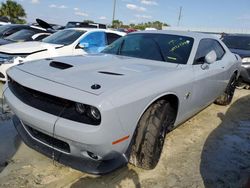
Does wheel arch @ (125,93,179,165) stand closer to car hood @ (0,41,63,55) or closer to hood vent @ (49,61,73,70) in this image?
hood vent @ (49,61,73,70)

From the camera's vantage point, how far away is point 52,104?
2.50m

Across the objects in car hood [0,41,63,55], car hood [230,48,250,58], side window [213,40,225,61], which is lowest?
car hood [0,41,63,55]

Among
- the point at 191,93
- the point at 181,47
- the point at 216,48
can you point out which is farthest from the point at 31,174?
the point at 216,48

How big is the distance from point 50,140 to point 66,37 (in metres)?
4.80

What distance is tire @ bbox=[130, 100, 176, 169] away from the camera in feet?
9.03

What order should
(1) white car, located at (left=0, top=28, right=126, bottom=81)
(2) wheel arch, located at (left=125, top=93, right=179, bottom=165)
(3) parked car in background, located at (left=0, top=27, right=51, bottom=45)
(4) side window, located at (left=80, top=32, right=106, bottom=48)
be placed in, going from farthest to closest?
(3) parked car in background, located at (left=0, top=27, right=51, bottom=45) < (4) side window, located at (left=80, top=32, right=106, bottom=48) < (1) white car, located at (left=0, top=28, right=126, bottom=81) < (2) wheel arch, located at (left=125, top=93, right=179, bottom=165)

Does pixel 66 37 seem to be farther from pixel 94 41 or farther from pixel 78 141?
pixel 78 141

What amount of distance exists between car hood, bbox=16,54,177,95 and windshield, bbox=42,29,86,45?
3505mm

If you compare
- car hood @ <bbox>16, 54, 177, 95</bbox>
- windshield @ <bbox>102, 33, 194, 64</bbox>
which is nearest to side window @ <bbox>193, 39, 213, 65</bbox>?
windshield @ <bbox>102, 33, 194, 64</bbox>

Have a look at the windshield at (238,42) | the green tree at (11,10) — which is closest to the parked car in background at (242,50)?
the windshield at (238,42)

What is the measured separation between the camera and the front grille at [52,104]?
→ 2326 millimetres

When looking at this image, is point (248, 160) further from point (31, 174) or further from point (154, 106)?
point (31, 174)

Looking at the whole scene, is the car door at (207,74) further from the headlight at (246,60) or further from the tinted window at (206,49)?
the headlight at (246,60)

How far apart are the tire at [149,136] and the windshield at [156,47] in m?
0.87
